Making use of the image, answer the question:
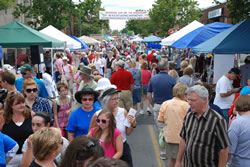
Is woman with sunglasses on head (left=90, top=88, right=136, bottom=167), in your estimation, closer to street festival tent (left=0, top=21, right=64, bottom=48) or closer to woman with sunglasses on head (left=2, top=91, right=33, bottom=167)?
woman with sunglasses on head (left=2, top=91, right=33, bottom=167)

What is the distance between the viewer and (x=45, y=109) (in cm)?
538

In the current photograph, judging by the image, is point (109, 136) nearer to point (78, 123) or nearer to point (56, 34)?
point (78, 123)

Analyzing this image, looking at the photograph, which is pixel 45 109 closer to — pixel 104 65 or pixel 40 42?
pixel 40 42

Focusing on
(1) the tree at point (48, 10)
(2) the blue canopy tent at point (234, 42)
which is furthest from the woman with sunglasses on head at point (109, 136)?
(1) the tree at point (48, 10)

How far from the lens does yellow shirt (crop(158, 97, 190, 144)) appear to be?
5.24m

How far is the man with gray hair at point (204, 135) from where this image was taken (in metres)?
3.72

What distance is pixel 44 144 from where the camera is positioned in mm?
2928

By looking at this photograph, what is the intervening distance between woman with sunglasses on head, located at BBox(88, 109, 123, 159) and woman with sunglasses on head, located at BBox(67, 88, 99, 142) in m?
0.76

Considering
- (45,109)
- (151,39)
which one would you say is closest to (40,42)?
(45,109)

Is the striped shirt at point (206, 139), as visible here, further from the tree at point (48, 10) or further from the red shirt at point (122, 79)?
the tree at point (48, 10)

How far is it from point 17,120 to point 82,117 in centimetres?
89

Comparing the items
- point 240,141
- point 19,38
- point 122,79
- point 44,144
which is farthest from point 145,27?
point 44,144

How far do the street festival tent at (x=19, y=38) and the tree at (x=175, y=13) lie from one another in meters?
19.9

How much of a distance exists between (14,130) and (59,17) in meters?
20.5
